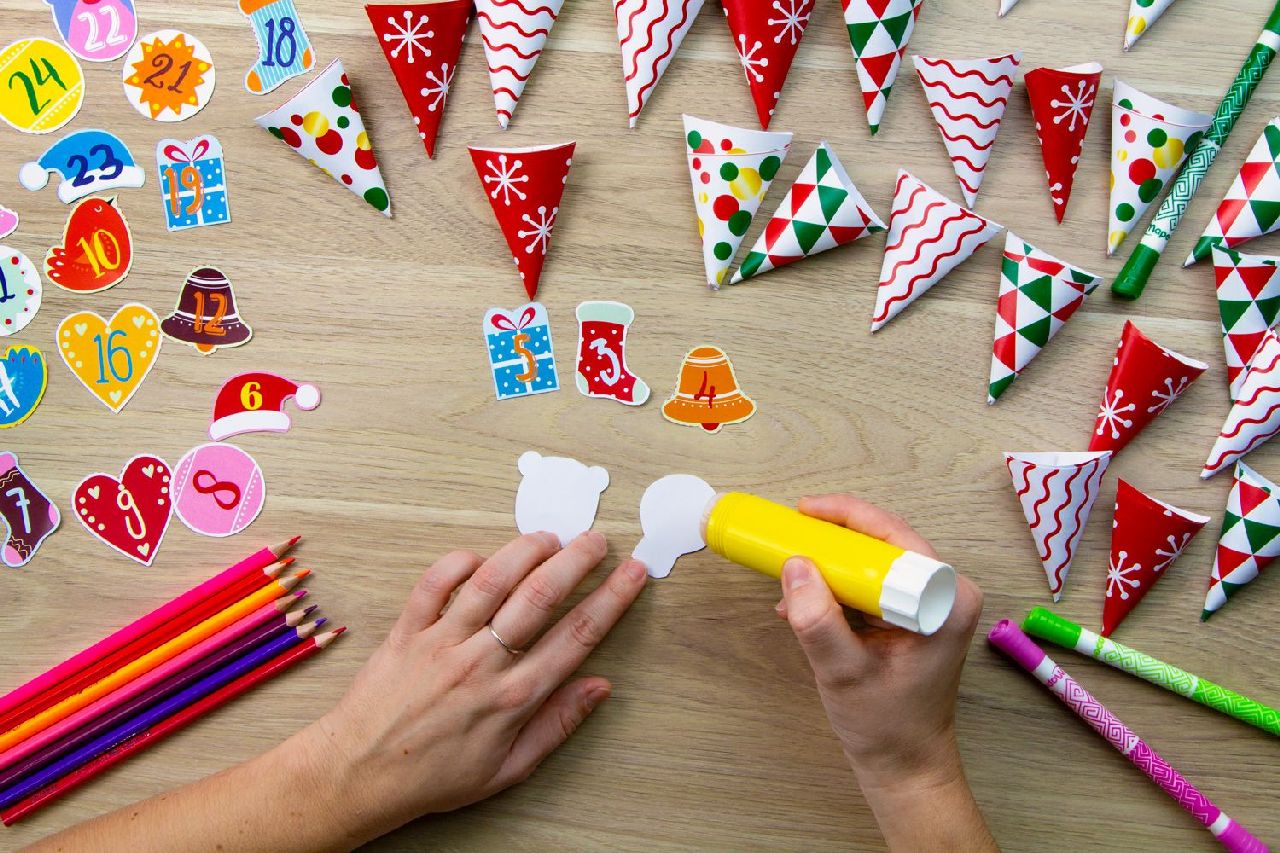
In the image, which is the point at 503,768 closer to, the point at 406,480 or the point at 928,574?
the point at 406,480

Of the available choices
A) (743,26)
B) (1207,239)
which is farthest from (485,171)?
(1207,239)

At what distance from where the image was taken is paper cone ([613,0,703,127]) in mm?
785

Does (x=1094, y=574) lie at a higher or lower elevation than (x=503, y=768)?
higher

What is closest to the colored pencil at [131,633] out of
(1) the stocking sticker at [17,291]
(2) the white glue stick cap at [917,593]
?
(1) the stocking sticker at [17,291]

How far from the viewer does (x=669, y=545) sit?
31.7 inches

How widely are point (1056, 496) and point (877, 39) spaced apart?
416 mm

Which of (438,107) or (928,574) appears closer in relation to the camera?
(928,574)

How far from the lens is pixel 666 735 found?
0.80 m

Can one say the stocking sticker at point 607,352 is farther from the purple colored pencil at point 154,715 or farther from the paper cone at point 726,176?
the purple colored pencil at point 154,715

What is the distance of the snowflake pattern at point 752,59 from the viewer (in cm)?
79

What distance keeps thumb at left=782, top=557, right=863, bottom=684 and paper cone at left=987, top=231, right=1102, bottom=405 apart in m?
0.27

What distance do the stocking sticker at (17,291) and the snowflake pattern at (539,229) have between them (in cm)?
→ 44

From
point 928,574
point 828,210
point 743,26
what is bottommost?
point 928,574

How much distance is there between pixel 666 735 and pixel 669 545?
163mm
